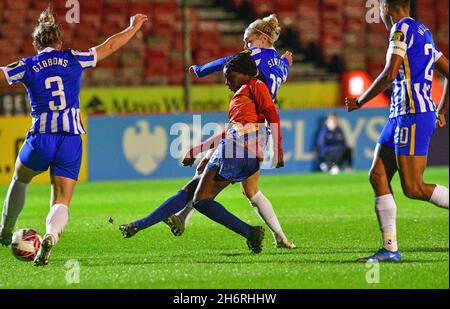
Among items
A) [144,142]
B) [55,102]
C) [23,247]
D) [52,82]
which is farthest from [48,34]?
[144,142]

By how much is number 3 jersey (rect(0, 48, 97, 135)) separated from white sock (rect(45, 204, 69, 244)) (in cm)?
60

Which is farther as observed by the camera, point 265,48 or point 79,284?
point 265,48

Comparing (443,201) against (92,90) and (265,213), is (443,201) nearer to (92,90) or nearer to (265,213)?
(265,213)

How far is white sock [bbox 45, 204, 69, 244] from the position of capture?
7.76 m

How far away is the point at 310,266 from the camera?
7.59 meters

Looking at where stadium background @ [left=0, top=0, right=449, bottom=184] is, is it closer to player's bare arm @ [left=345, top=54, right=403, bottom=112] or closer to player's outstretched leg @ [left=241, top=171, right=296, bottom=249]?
player's outstretched leg @ [left=241, top=171, right=296, bottom=249]

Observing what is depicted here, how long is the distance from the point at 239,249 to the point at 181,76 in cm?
1321

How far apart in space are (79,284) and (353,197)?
7.84m

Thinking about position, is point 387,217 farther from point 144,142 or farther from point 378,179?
point 144,142

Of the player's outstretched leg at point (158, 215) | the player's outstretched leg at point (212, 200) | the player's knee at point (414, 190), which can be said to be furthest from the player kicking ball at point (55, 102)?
the player's knee at point (414, 190)

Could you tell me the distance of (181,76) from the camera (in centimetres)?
2180

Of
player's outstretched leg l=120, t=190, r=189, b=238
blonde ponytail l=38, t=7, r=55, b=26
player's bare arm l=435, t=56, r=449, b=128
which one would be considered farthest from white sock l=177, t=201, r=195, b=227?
player's bare arm l=435, t=56, r=449, b=128

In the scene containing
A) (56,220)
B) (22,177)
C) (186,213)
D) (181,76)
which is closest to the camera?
(56,220)
